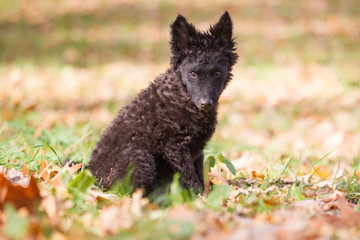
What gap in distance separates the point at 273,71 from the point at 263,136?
3.94 m

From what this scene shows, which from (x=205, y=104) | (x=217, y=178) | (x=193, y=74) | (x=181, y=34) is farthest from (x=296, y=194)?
(x=181, y=34)

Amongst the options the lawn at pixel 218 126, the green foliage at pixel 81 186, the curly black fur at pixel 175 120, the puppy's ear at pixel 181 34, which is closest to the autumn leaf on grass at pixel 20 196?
the lawn at pixel 218 126

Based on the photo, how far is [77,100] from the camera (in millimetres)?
8508

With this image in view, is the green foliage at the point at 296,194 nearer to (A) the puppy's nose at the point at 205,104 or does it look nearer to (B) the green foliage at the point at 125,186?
(A) the puppy's nose at the point at 205,104

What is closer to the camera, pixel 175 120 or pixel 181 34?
pixel 175 120

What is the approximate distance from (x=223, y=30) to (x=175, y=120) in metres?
1.03

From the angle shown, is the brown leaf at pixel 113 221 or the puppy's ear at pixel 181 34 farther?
the puppy's ear at pixel 181 34

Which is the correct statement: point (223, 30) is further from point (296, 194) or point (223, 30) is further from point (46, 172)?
point (46, 172)

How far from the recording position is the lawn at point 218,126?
2393mm

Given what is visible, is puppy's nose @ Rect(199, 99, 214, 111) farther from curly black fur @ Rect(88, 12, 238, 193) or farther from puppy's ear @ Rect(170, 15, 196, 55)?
puppy's ear @ Rect(170, 15, 196, 55)

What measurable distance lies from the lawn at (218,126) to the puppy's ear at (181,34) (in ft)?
3.64

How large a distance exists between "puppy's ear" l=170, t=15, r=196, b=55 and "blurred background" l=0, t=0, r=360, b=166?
149 cm

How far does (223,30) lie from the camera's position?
3947 mm

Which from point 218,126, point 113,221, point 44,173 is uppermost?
point 218,126
